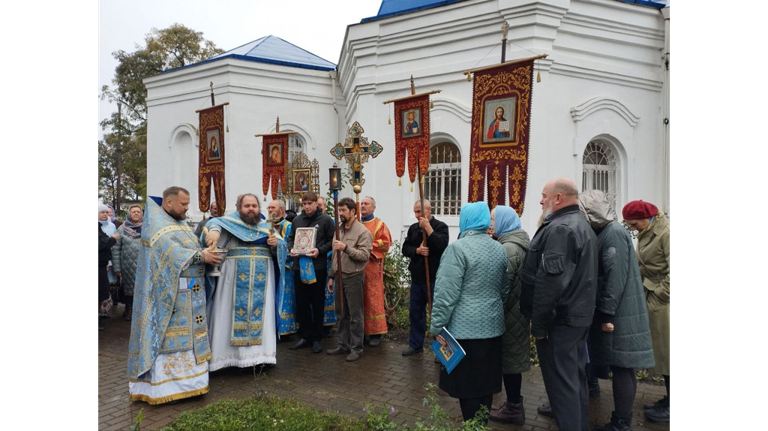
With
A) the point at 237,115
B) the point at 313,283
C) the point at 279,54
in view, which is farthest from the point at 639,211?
the point at 279,54

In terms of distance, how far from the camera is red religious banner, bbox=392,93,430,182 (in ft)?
22.3

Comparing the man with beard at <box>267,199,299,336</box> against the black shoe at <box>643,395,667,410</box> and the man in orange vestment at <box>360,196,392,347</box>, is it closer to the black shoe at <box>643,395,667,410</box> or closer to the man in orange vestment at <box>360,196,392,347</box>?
the man in orange vestment at <box>360,196,392,347</box>

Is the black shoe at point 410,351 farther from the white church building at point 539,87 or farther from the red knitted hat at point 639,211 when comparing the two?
the white church building at point 539,87

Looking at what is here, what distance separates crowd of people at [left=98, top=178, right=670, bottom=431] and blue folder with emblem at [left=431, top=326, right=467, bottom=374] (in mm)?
62

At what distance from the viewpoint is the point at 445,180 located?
10.8 metres

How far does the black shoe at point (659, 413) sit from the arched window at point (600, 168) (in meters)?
6.91

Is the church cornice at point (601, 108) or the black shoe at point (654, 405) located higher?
the church cornice at point (601, 108)

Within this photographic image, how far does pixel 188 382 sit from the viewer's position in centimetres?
455

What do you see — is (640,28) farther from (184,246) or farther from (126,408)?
(126,408)

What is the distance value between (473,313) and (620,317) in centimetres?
112

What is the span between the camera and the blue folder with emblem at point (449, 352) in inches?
135

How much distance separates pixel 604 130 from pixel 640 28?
235 centimetres

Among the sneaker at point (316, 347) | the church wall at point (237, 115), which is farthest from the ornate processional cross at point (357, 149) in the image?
the church wall at point (237, 115)
